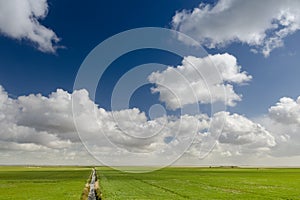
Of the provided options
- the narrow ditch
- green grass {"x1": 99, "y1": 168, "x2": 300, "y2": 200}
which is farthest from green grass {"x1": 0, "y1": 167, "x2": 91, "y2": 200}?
green grass {"x1": 99, "y1": 168, "x2": 300, "y2": 200}

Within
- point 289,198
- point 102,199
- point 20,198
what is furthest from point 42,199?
point 289,198

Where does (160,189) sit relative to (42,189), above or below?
below

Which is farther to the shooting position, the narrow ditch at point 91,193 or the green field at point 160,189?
the narrow ditch at point 91,193

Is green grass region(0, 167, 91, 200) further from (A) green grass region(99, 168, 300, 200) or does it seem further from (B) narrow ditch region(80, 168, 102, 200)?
(A) green grass region(99, 168, 300, 200)

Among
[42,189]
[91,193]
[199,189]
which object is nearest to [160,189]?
[199,189]

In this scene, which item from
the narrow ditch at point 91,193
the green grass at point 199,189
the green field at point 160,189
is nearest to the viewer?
the green grass at point 199,189

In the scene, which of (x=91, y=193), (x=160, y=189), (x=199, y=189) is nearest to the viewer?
(x=91, y=193)

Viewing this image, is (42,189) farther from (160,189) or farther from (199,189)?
(199,189)

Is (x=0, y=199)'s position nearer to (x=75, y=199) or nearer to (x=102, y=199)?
(x=75, y=199)

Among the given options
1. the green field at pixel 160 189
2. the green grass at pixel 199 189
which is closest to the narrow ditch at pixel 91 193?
the green field at pixel 160 189

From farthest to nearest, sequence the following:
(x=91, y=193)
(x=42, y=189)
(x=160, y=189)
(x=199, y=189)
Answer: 1. (x=42, y=189)
2. (x=199, y=189)
3. (x=160, y=189)
4. (x=91, y=193)

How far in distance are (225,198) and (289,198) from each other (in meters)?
8.27

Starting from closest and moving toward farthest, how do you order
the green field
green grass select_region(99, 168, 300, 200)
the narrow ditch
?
green grass select_region(99, 168, 300, 200)
the green field
the narrow ditch

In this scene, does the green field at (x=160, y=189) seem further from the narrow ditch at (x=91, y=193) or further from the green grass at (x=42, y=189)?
the narrow ditch at (x=91, y=193)
